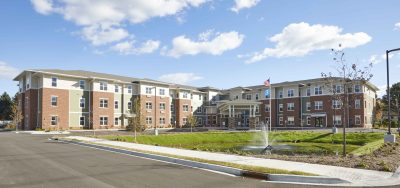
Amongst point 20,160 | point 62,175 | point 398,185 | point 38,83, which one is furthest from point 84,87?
point 398,185

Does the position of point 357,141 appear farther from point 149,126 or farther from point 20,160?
point 149,126

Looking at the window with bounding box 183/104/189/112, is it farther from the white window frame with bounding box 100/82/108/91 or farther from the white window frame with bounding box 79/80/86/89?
the white window frame with bounding box 79/80/86/89

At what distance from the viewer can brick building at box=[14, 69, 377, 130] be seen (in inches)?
2132

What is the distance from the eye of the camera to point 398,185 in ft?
34.0

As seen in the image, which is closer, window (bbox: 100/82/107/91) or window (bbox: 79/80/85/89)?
window (bbox: 79/80/85/89)

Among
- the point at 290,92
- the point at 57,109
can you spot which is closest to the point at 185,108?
the point at 290,92

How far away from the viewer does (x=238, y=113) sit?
71125 millimetres

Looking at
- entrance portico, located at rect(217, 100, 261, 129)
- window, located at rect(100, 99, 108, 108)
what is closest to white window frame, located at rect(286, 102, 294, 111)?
entrance portico, located at rect(217, 100, 261, 129)

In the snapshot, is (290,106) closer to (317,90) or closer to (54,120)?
(317,90)

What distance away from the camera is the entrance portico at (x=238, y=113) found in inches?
2530

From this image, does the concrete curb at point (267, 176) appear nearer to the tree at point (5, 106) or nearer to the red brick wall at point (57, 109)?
the red brick wall at point (57, 109)

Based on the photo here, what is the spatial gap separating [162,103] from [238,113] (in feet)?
50.0

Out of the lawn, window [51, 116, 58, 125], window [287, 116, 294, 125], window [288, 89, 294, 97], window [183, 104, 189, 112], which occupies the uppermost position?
window [288, 89, 294, 97]

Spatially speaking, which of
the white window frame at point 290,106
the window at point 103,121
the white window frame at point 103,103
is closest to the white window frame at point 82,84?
the white window frame at point 103,103
